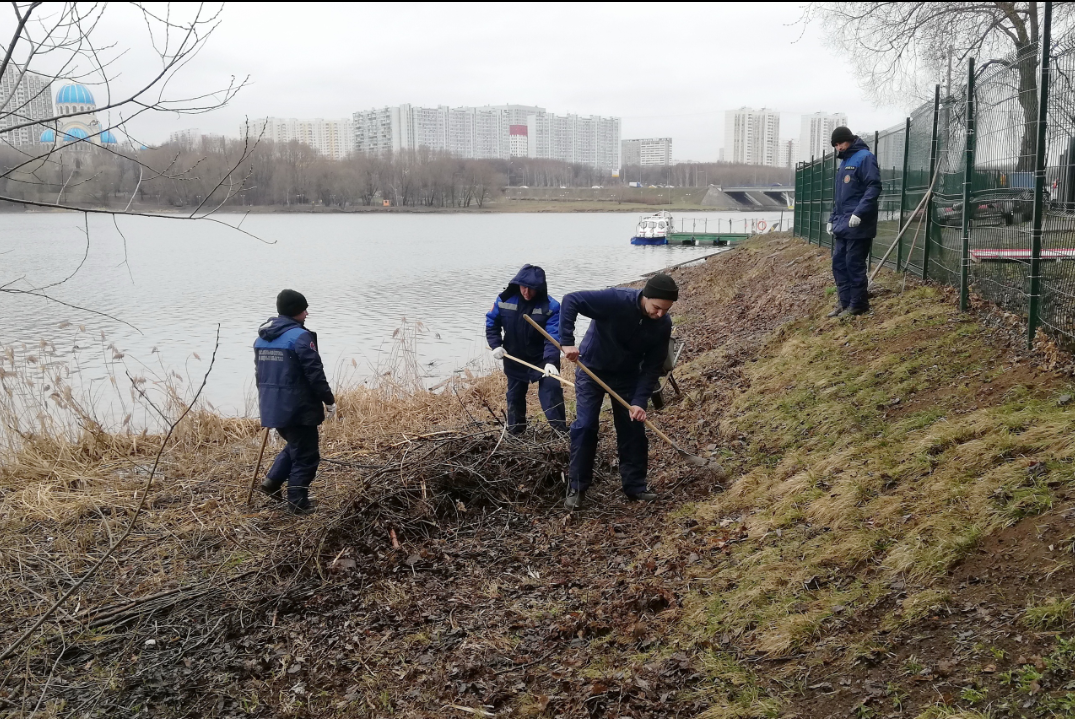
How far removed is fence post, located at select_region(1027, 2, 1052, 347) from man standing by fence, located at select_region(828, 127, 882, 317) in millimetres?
2435

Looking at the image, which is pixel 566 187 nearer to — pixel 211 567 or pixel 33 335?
pixel 33 335

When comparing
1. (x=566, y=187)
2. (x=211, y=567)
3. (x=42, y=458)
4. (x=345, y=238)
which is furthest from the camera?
(x=566, y=187)

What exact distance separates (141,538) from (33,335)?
1257 centimetres

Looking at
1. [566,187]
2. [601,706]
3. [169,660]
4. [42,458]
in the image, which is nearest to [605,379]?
[601,706]

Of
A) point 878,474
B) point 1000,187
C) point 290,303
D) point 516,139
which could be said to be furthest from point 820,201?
point 516,139

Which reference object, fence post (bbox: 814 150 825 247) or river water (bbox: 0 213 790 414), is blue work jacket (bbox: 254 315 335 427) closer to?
river water (bbox: 0 213 790 414)

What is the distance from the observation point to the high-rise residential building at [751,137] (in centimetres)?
16825

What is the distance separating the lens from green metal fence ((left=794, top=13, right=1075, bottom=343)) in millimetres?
5465

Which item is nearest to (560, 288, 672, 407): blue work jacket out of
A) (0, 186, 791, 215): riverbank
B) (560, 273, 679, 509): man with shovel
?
(560, 273, 679, 509): man with shovel

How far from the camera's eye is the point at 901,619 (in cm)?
350

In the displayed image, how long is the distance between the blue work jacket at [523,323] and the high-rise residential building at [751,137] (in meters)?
169

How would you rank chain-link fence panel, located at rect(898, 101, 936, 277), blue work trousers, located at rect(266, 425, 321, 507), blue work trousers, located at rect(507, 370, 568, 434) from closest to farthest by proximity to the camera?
blue work trousers, located at rect(266, 425, 321, 507) < blue work trousers, located at rect(507, 370, 568, 434) < chain-link fence panel, located at rect(898, 101, 936, 277)

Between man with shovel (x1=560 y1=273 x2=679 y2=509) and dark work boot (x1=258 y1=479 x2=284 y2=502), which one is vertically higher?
man with shovel (x1=560 y1=273 x2=679 y2=509)

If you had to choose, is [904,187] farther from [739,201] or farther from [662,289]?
[739,201]
